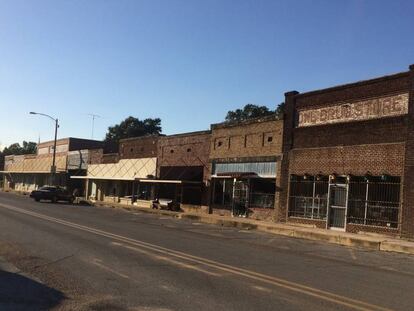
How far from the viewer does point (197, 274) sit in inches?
432

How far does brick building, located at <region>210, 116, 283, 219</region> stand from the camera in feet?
103

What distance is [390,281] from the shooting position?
11.4 m

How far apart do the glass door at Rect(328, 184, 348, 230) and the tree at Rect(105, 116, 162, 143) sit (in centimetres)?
7840

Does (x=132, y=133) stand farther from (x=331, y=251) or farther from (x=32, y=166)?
(x=331, y=251)

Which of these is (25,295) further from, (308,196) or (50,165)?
(50,165)

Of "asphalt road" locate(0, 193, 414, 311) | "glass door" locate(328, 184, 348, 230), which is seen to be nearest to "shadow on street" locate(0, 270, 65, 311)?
"asphalt road" locate(0, 193, 414, 311)

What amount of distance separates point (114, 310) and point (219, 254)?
7246mm

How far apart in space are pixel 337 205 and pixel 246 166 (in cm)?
818

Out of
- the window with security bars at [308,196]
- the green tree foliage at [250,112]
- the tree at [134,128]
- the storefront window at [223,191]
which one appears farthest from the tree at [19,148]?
the window with security bars at [308,196]

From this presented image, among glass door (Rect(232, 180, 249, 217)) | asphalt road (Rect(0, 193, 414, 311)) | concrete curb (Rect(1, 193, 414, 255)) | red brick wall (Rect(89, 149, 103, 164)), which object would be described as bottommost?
asphalt road (Rect(0, 193, 414, 311))

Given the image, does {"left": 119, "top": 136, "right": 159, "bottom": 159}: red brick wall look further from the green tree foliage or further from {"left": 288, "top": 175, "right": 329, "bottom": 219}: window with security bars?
the green tree foliage

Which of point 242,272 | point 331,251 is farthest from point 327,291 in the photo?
point 331,251

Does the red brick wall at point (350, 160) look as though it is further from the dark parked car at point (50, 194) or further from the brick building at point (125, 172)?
the dark parked car at point (50, 194)

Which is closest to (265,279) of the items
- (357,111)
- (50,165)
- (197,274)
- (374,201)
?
(197,274)
